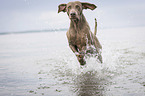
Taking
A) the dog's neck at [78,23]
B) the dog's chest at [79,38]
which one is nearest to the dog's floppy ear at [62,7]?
the dog's neck at [78,23]

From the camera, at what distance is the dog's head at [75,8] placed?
5.79 meters

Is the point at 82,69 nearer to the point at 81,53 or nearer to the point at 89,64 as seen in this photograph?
the point at 89,64

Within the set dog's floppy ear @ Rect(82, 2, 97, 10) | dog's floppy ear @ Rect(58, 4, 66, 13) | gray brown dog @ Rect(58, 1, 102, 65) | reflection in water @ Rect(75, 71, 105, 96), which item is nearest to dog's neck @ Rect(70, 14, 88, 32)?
gray brown dog @ Rect(58, 1, 102, 65)

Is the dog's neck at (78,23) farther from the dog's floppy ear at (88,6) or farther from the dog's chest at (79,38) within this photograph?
the dog's floppy ear at (88,6)

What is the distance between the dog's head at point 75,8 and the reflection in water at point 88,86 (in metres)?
1.67

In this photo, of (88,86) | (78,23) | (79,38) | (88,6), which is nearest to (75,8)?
(78,23)

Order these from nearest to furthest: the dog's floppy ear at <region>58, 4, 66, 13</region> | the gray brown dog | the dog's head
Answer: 1. the dog's head
2. the gray brown dog
3. the dog's floppy ear at <region>58, 4, 66, 13</region>

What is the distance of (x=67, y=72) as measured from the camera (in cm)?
680

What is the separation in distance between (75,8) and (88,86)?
224 centimetres

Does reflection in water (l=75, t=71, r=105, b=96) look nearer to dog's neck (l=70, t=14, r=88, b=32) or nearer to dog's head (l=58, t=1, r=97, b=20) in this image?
dog's neck (l=70, t=14, r=88, b=32)

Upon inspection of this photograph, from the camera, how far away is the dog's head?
5.79m

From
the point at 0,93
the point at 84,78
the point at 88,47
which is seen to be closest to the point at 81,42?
the point at 88,47

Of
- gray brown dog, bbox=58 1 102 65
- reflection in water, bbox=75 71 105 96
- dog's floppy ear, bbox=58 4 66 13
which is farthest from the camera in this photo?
dog's floppy ear, bbox=58 4 66 13

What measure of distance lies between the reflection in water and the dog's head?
1.67 metres
